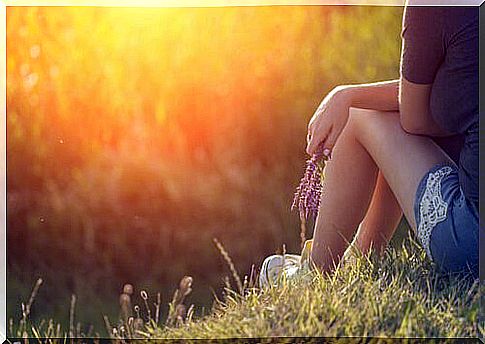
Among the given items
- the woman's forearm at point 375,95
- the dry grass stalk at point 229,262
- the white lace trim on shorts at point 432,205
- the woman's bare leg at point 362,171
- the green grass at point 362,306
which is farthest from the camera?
the dry grass stalk at point 229,262

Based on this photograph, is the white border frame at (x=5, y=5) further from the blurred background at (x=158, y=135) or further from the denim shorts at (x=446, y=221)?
the denim shorts at (x=446, y=221)

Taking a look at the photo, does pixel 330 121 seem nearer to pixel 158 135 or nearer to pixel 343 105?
pixel 343 105

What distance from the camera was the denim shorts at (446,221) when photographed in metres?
3.35

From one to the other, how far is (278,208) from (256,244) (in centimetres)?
17

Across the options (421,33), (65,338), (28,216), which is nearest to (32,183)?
(28,216)

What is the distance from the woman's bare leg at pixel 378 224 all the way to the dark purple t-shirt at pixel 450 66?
341 mm

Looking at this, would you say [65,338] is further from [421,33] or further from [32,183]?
[421,33]

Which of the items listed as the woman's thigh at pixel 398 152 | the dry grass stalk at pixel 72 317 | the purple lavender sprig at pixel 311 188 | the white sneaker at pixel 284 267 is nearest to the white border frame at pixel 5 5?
the dry grass stalk at pixel 72 317

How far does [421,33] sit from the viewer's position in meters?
3.33

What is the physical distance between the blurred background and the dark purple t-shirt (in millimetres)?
306

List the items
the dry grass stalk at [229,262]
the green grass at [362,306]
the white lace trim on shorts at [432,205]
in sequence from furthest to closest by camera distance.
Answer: the dry grass stalk at [229,262] → the white lace trim on shorts at [432,205] → the green grass at [362,306]

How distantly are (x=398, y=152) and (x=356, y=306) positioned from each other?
0.62m

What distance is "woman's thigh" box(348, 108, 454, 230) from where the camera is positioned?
3457mm

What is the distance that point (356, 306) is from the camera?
131 inches
